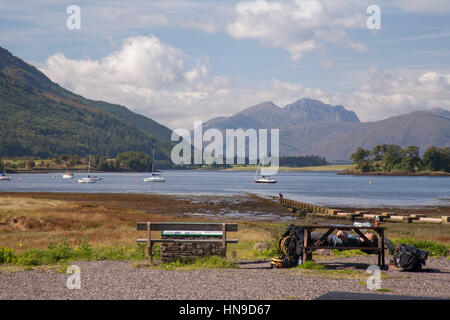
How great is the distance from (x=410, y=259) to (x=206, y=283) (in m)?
6.44

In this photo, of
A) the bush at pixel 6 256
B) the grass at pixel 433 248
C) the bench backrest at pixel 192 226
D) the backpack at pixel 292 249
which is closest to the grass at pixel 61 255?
the bush at pixel 6 256

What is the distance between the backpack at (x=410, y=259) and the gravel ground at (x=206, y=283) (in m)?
0.33

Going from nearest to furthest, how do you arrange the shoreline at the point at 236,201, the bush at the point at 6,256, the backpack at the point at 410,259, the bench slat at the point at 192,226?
the backpack at the point at 410,259 < the bench slat at the point at 192,226 < the bush at the point at 6,256 < the shoreline at the point at 236,201

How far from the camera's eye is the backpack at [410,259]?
15711mm

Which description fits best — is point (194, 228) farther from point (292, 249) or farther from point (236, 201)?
point (236, 201)

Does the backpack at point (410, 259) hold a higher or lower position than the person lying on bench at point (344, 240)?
lower

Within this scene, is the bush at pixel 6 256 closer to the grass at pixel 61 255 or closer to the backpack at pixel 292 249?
the grass at pixel 61 255

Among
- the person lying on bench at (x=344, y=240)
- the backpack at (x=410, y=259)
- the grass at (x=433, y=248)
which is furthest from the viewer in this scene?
the grass at (x=433, y=248)

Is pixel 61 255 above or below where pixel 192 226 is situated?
below

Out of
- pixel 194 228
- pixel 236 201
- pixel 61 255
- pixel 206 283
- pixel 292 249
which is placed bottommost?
pixel 236 201

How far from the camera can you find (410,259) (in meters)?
15.7

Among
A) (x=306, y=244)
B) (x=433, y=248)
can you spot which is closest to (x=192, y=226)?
(x=306, y=244)
